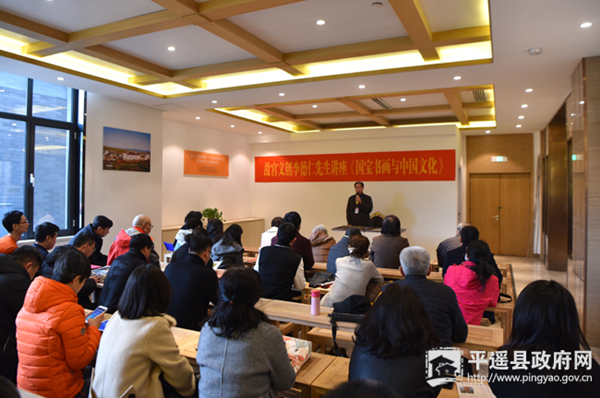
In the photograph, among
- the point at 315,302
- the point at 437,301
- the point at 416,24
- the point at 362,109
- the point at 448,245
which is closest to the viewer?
the point at 437,301

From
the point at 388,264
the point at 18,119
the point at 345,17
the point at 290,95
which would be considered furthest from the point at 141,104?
the point at 388,264

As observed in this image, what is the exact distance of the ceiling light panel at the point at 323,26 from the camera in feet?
11.9

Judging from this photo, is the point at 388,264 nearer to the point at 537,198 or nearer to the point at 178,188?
the point at 178,188

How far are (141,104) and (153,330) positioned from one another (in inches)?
229

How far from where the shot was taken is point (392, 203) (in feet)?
30.6

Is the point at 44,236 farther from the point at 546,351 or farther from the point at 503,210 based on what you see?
the point at 503,210

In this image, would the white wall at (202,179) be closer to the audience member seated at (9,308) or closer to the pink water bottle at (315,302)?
the audience member seated at (9,308)

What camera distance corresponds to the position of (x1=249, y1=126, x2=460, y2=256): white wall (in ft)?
29.0

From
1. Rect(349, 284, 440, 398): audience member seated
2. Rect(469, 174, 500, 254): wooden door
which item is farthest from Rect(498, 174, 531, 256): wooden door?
Rect(349, 284, 440, 398): audience member seated

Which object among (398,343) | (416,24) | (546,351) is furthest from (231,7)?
(546,351)

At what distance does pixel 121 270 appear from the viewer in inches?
124

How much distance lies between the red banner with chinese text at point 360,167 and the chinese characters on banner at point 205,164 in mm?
1223

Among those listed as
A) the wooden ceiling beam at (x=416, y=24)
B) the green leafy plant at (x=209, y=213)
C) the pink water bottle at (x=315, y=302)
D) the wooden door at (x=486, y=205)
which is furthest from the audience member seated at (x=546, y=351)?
the wooden door at (x=486, y=205)

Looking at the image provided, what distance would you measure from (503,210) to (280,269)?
835cm
